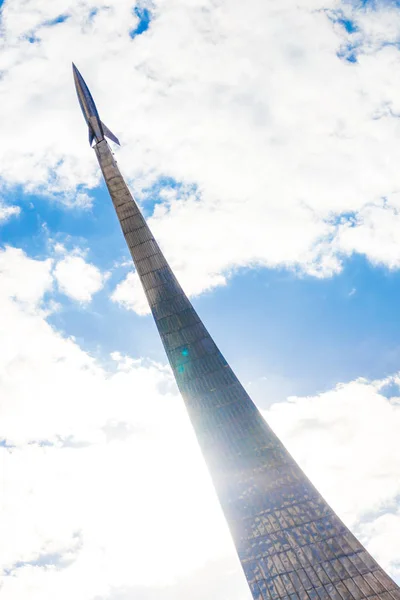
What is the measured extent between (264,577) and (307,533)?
1949 millimetres

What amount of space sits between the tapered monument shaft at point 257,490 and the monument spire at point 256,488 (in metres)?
0.03

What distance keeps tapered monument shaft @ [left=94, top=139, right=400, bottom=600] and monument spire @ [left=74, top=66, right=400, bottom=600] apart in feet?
0.10

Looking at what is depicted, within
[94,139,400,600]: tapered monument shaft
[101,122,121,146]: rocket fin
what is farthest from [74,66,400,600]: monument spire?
[101,122,121,146]: rocket fin

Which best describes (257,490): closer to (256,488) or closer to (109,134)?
(256,488)

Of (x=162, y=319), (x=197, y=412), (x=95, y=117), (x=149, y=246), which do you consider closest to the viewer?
(x=197, y=412)

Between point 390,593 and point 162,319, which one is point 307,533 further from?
point 162,319

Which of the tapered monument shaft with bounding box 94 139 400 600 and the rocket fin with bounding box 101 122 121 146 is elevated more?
the rocket fin with bounding box 101 122 121 146

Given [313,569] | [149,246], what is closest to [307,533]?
[313,569]

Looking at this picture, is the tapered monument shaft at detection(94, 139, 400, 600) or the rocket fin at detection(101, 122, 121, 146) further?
the rocket fin at detection(101, 122, 121, 146)

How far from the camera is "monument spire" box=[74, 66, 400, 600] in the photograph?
45.5ft

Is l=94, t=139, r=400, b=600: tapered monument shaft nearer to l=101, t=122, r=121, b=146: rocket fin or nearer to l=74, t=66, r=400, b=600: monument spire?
l=74, t=66, r=400, b=600: monument spire

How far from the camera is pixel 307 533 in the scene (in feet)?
48.6

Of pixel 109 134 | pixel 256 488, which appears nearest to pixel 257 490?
pixel 256 488

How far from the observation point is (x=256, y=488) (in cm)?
1617
